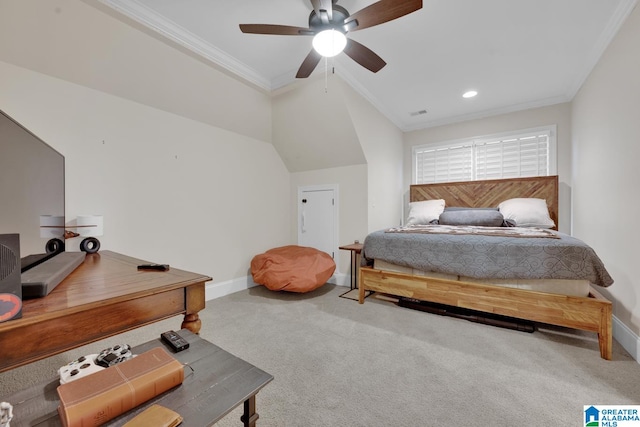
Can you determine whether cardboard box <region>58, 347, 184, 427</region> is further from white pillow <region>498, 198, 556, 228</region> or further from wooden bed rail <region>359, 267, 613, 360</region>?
white pillow <region>498, 198, 556, 228</region>

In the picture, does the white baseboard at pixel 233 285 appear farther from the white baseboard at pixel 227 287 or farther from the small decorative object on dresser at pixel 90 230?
the small decorative object on dresser at pixel 90 230

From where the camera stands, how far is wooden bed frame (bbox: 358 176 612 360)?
1.88 m

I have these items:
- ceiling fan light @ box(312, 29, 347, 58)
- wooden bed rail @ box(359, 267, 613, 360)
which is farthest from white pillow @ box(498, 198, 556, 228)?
ceiling fan light @ box(312, 29, 347, 58)

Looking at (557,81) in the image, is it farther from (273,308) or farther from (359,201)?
(273,308)

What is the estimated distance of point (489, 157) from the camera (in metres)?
4.10

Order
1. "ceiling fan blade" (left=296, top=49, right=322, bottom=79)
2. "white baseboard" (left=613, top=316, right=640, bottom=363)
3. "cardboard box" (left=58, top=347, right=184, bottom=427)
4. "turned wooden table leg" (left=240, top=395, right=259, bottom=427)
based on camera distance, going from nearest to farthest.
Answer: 1. "cardboard box" (left=58, top=347, right=184, bottom=427)
2. "turned wooden table leg" (left=240, top=395, right=259, bottom=427)
3. "white baseboard" (left=613, top=316, right=640, bottom=363)
4. "ceiling fan blade" (left=296, top=49, right=322, bottom=79)

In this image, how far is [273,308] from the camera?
280 centimetres

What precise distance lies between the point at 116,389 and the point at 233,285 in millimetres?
2689

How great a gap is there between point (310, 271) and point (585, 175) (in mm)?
3302

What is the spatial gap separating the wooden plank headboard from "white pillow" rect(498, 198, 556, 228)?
0.21m

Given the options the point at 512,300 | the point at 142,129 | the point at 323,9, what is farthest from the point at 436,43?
the point at 142,129

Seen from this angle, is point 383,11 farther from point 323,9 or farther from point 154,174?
point 154,174

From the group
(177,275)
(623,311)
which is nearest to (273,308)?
(177,275)

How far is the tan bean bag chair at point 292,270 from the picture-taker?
294 centimetres
